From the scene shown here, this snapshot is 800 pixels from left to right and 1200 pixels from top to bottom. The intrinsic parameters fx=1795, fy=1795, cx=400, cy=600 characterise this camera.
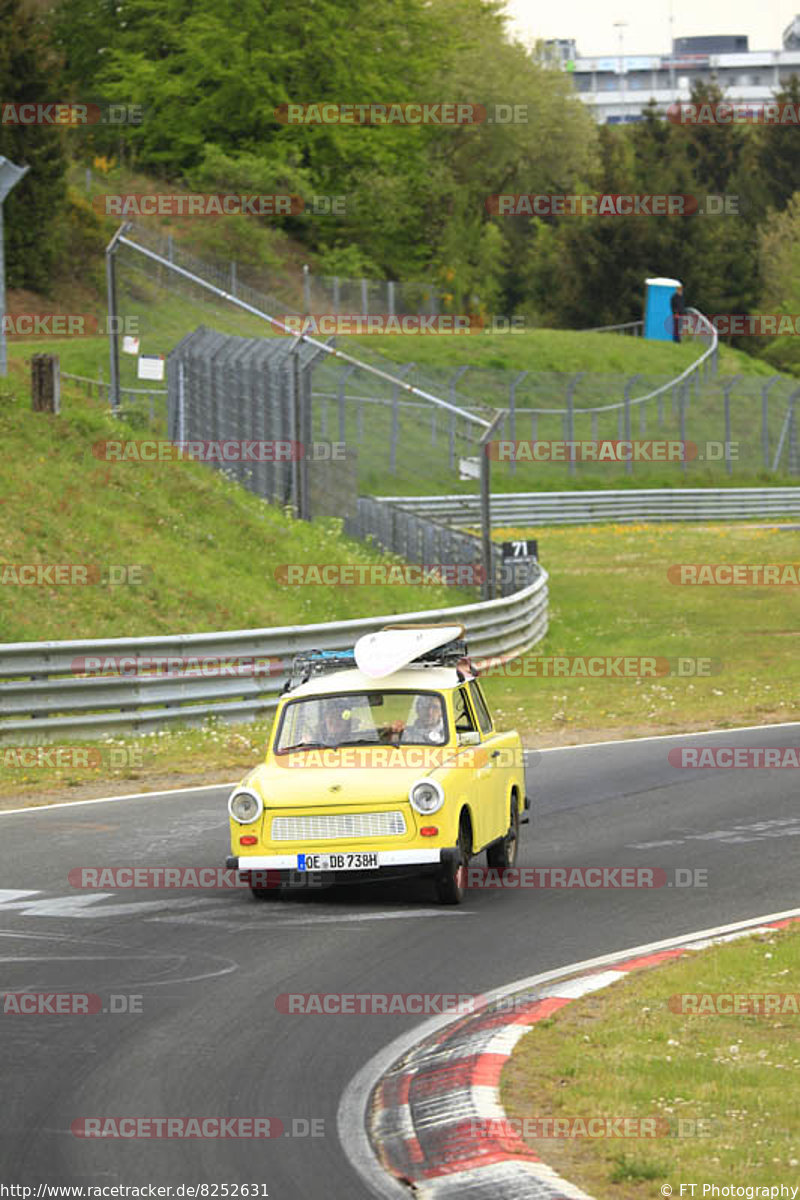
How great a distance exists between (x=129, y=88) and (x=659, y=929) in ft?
235

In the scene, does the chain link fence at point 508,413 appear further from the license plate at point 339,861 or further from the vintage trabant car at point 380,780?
the license plate at point 339,861

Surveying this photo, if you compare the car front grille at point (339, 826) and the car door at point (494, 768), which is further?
the car door at point (494, 768)

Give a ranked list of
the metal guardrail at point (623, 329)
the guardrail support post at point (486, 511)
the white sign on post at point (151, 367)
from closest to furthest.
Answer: the guardrail support post at point (486, 511) → the white sign on post at point (151, 367) → the metal guardrail at point (623, 329)

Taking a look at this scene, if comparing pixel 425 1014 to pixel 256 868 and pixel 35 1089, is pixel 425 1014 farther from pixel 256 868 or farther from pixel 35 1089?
pixel 256 868

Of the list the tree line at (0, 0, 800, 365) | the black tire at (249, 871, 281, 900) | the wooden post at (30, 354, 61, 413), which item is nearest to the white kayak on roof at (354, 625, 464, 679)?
the black tire at (249, 871, 281, 900)

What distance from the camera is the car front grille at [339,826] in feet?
38.3

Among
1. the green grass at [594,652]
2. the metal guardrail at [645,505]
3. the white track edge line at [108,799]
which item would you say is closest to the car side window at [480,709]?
the white track edge line at [108,799]

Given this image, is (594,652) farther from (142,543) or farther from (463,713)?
(463,713)

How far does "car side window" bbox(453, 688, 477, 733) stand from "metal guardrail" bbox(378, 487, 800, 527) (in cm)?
3758

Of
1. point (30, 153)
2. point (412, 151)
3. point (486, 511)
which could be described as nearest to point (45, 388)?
point (486, 511)

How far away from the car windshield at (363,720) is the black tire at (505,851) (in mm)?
1062

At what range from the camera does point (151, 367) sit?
3241cm

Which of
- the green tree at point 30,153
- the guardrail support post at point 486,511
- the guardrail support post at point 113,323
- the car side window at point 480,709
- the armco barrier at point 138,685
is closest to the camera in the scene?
the car side window at point 480,709

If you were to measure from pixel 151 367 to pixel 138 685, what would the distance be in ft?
46.1
